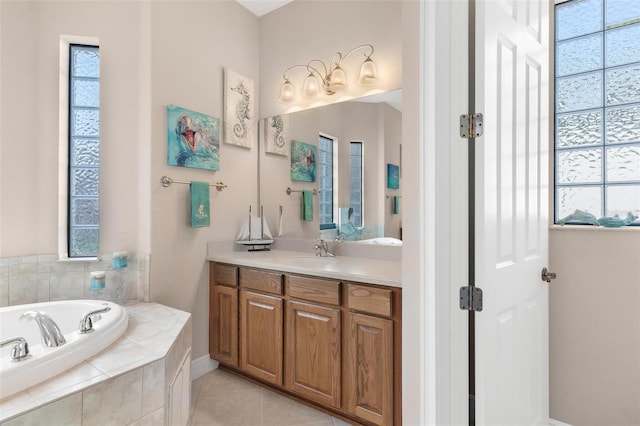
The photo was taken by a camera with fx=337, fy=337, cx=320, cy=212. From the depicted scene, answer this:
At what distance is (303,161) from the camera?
9.22 ft

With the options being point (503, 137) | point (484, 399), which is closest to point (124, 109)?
point (503, 137)

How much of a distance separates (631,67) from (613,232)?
82 cm

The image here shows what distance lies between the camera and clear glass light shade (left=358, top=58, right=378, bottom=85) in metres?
2.35

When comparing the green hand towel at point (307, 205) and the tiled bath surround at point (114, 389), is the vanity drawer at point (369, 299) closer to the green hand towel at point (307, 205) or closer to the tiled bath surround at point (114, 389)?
the tiled bath surround at point (114, 389)

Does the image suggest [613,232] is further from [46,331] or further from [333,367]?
[46,331]

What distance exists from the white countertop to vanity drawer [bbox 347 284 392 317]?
0.14 ft

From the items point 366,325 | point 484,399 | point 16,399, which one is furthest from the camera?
point 366,325

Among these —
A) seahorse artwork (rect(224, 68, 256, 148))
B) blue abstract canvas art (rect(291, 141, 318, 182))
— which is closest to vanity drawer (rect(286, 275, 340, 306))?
blue abstract canvas art (rect(291, 141, 318, 182))

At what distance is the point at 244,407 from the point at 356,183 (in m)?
1.68

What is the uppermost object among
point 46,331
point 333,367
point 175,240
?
point 175,240

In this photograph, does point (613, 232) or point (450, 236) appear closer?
point (450, 236)

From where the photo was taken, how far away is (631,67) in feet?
Result: 5.43

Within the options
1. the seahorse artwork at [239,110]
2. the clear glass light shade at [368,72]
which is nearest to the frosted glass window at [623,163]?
the clear glass light shade at [368,72]

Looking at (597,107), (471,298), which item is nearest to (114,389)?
(471,298)
